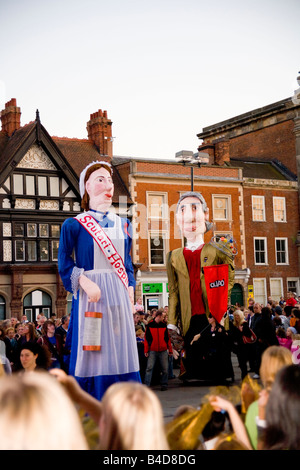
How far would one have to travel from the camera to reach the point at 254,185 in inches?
1444

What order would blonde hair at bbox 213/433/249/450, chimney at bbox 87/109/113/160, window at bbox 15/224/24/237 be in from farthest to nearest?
chimney at bbox 87/109/113/160 < window at bbox 15/224/24/237 < blonde hair at bbox 213/433/249/450

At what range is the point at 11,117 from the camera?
32.3m

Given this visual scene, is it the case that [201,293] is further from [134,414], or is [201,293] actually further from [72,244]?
[134,414]

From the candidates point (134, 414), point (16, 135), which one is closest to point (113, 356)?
point (134, 414)

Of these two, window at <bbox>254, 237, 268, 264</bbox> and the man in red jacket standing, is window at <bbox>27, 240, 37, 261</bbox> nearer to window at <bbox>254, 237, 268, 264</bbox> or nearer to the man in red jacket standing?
window at <bbox>254, 237, 268, 264</bbox>

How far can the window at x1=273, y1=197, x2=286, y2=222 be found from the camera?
37.2m

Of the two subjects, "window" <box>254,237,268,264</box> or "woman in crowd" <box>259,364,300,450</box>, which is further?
"window" <box>254,237,268,264</box>

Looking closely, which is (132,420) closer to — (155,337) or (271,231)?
(155,337)

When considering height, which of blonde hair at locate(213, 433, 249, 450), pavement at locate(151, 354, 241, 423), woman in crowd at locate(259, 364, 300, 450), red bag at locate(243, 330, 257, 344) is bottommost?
pavement at locate(151, 354, 241, 423)

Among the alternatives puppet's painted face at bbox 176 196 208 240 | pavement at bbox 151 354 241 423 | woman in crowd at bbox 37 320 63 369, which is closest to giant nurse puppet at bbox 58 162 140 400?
puppet's painted face at bbox 176 196 208 240

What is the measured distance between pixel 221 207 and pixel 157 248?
4.82m

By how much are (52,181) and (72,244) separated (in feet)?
80.1

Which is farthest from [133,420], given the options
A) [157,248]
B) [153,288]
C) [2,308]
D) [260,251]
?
[260,251]

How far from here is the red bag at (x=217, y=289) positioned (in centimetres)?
725
